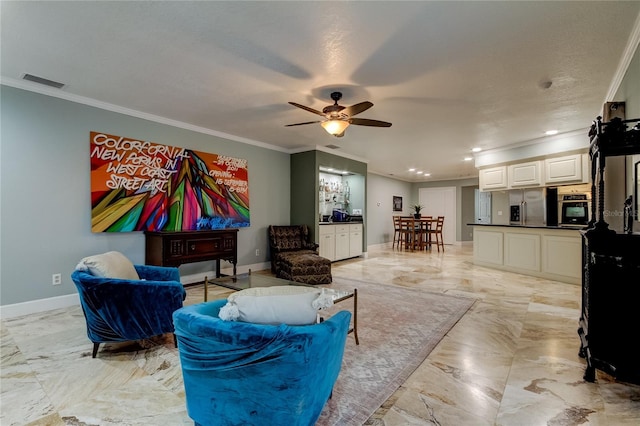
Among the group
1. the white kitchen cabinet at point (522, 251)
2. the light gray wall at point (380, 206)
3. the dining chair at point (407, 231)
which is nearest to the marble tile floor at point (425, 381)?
the white kitchen cabinet at point (522, 251)

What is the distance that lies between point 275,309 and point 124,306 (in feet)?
5.14

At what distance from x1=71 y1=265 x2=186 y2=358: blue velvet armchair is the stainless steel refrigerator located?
6.51 metres

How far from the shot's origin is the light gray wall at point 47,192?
3.14 meters

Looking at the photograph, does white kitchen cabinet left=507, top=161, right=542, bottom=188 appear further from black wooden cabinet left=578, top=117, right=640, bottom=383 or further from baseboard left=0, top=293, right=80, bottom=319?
baseboard left=0, top=293, right=80, bottom=319

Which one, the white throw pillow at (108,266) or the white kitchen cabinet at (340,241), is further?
the white kitchen cabinet at (340,241)

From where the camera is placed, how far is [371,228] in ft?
30.1

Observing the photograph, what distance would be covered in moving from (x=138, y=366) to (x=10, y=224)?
2396mm

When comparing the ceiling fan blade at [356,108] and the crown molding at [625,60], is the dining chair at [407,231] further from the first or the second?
the ceiling fan blade at [356,108]

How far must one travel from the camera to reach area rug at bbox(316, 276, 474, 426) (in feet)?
5.75

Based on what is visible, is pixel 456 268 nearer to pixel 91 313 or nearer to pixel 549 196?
pixel 549 196

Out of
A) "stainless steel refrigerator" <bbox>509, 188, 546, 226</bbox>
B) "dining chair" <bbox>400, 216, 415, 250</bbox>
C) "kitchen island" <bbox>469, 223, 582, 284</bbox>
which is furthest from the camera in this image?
"dining chair" <bbox>400, 216, 415, 250</bbox>

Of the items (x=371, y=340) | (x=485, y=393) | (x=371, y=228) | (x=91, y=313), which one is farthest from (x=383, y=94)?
(x=371, y=228)

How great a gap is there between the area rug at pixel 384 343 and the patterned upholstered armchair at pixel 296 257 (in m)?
0.49

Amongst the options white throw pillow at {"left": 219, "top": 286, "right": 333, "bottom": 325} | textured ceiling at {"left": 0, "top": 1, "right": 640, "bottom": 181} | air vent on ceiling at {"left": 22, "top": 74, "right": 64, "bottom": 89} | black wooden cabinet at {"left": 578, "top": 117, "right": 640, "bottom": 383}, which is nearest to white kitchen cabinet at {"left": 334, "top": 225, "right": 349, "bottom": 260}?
textured ceiling at {"left": 0, "top": 1, "right": 640, "bottom": 181}
